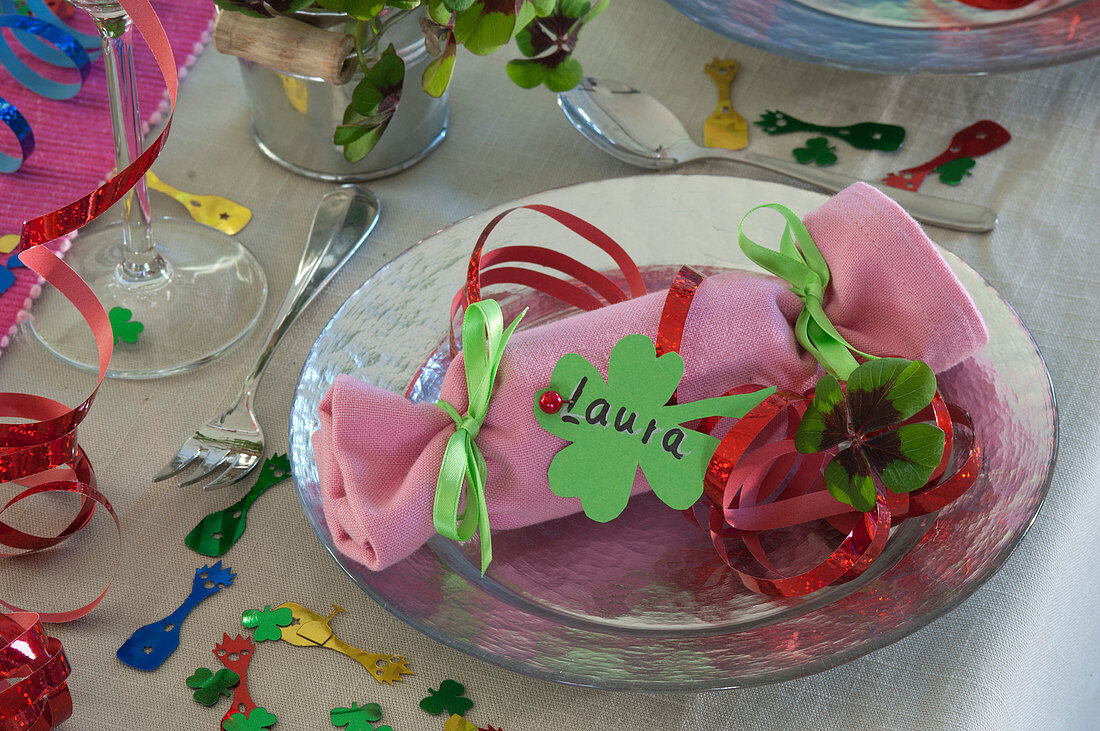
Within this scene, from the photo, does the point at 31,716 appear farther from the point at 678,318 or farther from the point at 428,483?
the point at 678,318

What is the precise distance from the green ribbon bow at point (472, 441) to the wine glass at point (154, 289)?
0.64ft

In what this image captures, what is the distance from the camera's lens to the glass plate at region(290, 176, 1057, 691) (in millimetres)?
360

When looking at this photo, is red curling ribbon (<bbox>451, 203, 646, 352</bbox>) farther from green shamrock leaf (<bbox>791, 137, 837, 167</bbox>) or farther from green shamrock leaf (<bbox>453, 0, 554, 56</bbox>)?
green shamrock leaf (<bbox>791, 137, 837, 167</bbox>)

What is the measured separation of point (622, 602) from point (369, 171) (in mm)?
316

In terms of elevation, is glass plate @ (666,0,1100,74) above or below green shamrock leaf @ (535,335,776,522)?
above

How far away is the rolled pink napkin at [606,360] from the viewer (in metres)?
0.37

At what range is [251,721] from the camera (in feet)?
1.26

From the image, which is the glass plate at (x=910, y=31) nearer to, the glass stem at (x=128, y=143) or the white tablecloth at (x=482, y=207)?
the white tablecloth at (x=482, y=207)

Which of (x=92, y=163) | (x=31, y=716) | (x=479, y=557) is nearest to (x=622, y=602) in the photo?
(x=479, y=557)

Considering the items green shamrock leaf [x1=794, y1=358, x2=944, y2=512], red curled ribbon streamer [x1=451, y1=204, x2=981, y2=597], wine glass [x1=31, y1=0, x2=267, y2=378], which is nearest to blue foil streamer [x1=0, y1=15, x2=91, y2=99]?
wine glass [x1=31, y1=0, x2=267, y2=378]

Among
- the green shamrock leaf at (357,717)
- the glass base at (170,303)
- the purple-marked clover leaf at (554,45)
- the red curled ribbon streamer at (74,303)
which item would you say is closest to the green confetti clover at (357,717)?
the green shamrock leaf at (357,717)

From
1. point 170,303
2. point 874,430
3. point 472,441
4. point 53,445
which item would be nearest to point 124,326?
point 170,303

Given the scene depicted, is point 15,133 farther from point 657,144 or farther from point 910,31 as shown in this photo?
point 910,31

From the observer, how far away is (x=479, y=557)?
0.41 m
